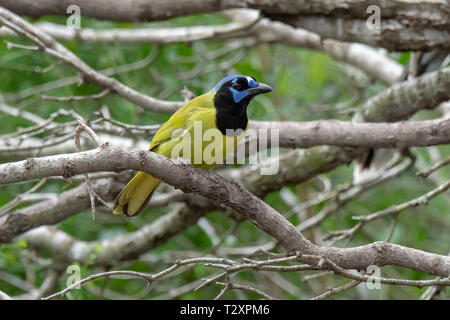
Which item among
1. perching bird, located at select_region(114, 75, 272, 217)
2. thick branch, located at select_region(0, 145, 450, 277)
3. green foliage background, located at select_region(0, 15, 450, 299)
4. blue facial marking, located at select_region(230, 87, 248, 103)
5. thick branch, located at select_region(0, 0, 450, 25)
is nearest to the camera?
thick branch, located at select_region(0, 145, 450, 277)

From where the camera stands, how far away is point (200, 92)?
275 inches

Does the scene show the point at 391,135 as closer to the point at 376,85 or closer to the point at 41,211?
the point at 41,211

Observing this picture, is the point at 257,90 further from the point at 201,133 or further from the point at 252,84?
the point at 201,133

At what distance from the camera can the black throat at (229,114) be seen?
155 inches

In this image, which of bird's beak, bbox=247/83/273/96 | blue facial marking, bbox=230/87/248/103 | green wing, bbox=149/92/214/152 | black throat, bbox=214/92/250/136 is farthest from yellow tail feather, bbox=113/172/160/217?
bird's beak, bbox=247/83/273/96

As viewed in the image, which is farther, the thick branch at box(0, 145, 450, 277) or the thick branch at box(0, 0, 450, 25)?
the thick branch at box(0, 0, 450, 25)

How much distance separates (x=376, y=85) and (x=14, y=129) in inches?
168

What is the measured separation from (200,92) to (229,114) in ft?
9.92

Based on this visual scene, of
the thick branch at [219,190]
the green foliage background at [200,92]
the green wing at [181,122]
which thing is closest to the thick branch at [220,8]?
the green wing at [181,122]

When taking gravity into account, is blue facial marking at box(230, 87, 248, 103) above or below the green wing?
above

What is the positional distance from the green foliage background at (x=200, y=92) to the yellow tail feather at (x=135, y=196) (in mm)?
1951

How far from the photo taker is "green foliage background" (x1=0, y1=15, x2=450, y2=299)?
20.8ft

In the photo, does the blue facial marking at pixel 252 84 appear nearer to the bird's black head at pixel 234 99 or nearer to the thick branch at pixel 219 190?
the bird's black head at pixel 234 99

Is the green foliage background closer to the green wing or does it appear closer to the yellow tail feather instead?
the green wing
